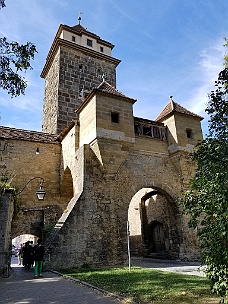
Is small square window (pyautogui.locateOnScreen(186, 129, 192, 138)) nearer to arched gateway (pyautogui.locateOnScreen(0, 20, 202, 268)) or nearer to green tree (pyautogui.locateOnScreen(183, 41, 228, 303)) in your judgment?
arched gateway (pyautogui.locateOnScreen(0, 20, 202, 268))

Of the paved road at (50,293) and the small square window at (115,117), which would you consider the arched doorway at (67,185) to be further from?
the paved road at (50,293)

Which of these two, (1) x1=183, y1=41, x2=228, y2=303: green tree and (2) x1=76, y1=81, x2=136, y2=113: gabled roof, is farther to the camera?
(2) x1=76, y1=81, x2=136, y2=113: gabled roof

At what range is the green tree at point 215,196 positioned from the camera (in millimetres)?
3623

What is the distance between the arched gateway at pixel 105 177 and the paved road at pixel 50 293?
247 cm

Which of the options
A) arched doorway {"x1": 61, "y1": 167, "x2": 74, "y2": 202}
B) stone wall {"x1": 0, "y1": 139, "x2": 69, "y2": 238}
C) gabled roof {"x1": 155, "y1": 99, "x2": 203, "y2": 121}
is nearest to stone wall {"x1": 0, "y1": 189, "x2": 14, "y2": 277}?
stone wall {"x1": 0, "y1": 139, "x2": 69, "y2": 238}

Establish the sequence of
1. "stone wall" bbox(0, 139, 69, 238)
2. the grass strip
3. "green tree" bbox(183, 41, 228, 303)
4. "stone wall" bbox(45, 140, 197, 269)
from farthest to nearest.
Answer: "stone wall" bbox(0, 139, 69, 238) → "stone wall" bbox(45, 140, 197, 269) → the grass strip → "green tree" bbox(183, 41, 228, 303)

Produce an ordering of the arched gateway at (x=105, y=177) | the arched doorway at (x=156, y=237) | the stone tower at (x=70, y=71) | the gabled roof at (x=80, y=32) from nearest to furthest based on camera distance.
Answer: the arched gateway at (x=105, y=177) < the arched doorway at (x=156, y=237) < the stone tower at (x=70, y=71) < the gabled roof at (x=80, y=32)

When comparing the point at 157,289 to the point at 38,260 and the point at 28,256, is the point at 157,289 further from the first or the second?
the point at 28,256

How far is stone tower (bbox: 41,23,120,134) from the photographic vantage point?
18.6 m

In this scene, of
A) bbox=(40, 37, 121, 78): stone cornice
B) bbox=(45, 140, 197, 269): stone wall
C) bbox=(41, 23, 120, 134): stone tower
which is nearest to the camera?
bbox=(45, 140, 197, 269): stone wall

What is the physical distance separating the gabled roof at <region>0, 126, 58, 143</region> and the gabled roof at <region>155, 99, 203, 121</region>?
679 centimetres

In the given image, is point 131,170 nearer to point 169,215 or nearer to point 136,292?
point 169,215

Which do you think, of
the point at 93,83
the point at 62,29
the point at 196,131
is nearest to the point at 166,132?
the point at 196,131

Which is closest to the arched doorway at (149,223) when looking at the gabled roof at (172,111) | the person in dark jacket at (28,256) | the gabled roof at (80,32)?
the gabled roof at (172,111)
